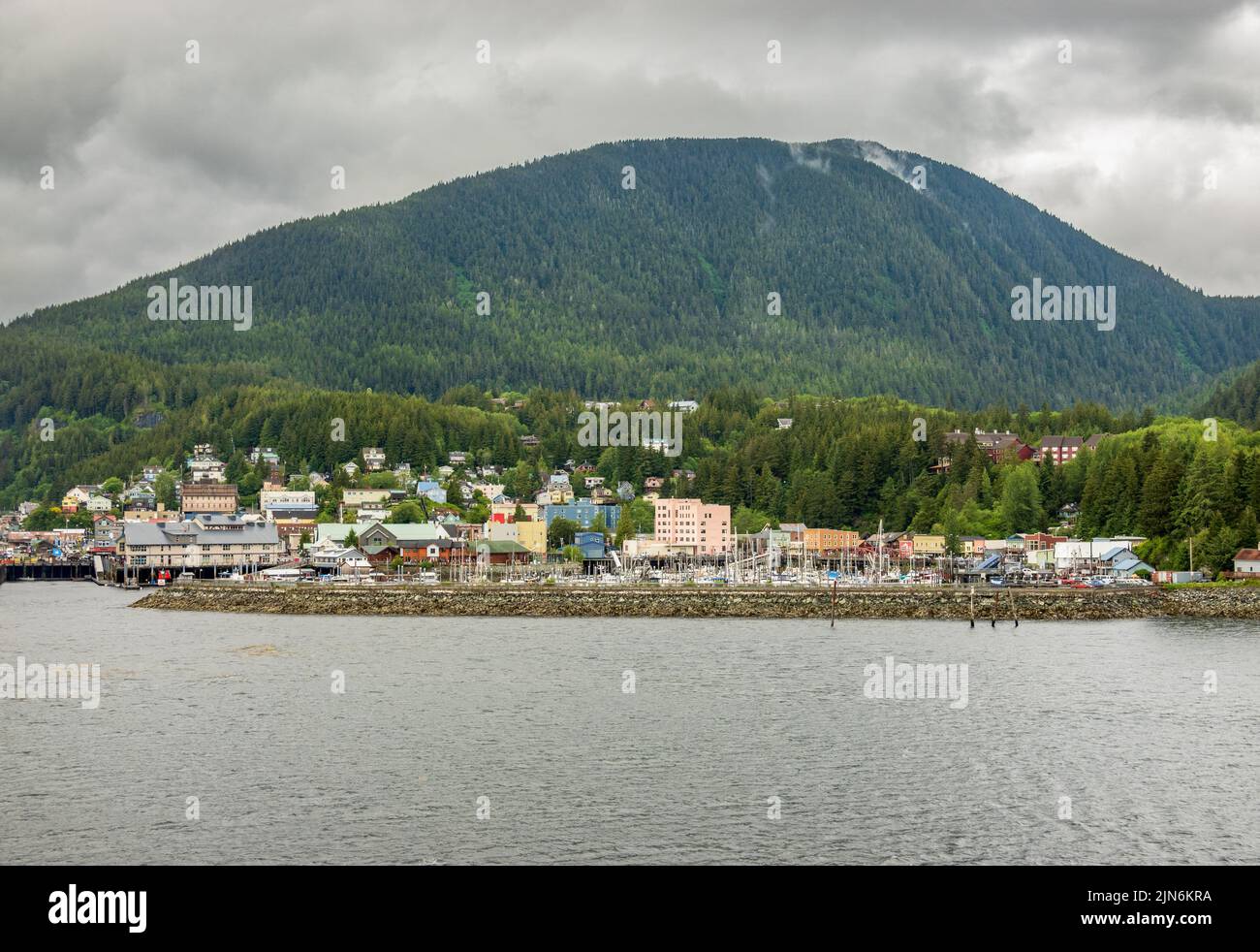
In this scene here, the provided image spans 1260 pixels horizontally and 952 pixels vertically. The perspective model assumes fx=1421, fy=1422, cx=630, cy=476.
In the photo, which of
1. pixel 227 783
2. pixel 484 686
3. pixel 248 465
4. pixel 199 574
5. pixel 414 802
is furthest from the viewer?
pixel 248 465

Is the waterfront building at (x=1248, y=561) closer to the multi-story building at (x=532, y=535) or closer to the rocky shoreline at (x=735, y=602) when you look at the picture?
the rocky shoreline at (x=735, y=602)

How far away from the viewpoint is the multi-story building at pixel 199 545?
400ft

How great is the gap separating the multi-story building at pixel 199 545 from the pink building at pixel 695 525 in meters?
35.6

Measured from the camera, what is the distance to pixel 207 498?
160125 millimetres

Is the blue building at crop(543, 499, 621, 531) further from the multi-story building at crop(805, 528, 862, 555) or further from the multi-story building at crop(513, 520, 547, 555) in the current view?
the multi-story building at crop(805, 528, 862, 555)

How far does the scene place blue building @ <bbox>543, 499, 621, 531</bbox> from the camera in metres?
144

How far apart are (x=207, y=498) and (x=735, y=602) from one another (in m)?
96.7

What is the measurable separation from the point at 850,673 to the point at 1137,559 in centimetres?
4656

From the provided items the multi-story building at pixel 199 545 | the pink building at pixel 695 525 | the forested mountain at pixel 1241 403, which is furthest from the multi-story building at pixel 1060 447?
the multi-story building at pixel 199 545

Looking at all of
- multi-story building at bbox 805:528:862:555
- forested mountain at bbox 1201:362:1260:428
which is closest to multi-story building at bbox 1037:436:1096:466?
forested mountain at bbox 1201:362:1260:428

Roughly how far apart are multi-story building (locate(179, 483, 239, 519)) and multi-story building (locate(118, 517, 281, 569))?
32.1m

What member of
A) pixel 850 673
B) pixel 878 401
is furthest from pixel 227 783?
pixel 878 401

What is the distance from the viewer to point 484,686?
47.0m
